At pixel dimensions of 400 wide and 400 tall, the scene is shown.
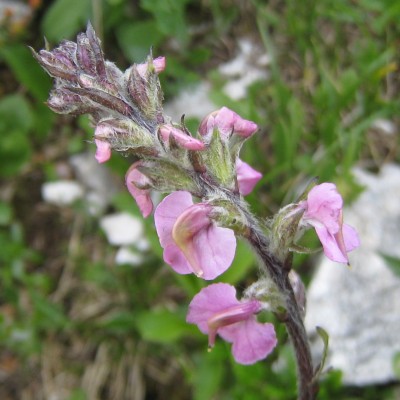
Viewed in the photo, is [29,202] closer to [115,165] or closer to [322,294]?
[115,165]

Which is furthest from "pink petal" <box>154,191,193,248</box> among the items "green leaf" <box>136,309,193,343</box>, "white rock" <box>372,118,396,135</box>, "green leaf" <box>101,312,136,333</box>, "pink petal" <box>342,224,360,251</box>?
"white rock" <box>372,118,396,135</box>

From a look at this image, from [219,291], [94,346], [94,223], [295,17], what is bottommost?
[94,346]

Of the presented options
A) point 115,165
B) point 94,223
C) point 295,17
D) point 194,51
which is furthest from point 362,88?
point 94,223

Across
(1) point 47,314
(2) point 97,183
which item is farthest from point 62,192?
(1) point 47,314

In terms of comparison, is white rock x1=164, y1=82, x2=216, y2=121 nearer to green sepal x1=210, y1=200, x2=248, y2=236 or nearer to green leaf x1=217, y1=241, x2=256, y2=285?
green leaf x1=217, y1=241, x2=256, y2=285

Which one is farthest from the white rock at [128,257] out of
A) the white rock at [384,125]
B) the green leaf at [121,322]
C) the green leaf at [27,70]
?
the white rock at [384,125]

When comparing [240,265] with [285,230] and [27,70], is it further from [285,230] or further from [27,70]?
[27,70]

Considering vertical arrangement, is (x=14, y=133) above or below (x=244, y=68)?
above
